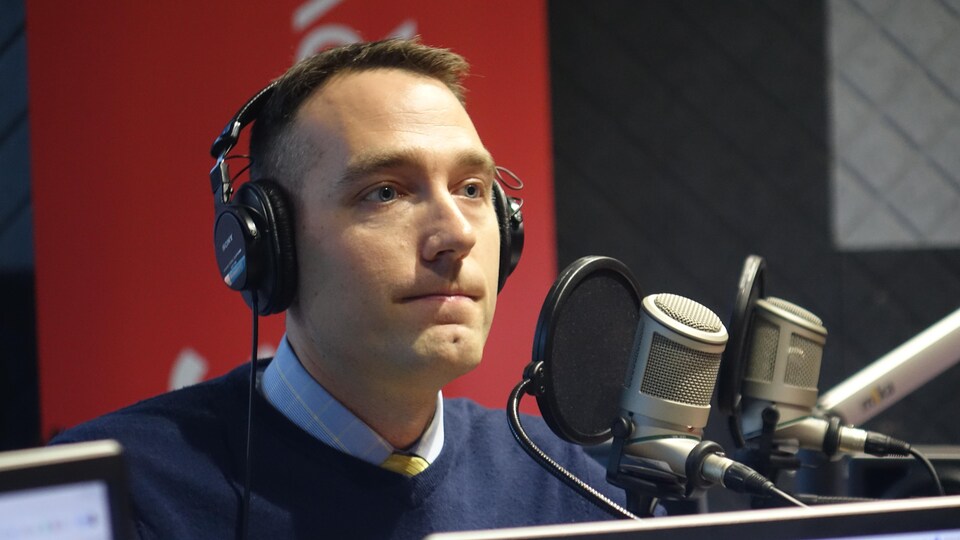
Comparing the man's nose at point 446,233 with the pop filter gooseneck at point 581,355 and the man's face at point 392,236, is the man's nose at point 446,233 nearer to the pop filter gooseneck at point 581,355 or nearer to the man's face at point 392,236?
the man's face at point 392,236

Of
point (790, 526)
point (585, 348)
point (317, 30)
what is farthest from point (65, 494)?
point (317, 30)

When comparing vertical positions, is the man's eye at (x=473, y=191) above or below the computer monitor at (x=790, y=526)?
above

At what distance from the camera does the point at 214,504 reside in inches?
41.2

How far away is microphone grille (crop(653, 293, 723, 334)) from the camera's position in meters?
0.92

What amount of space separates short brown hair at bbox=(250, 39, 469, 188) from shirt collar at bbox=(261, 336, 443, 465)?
23 centimetres

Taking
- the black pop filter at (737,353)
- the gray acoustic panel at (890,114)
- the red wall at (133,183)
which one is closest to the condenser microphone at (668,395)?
the black pop filter at (737,353)

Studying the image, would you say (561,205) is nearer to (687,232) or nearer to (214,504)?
(687,232)

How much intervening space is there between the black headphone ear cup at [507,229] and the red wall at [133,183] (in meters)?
0.85

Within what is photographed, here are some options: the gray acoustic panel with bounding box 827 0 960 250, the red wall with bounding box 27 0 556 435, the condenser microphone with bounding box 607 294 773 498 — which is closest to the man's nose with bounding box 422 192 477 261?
the condenser microphone with bounding box 607 294 773 498

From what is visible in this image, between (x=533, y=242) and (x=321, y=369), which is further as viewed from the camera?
(x=533, y=242)

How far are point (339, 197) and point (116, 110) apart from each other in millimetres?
987

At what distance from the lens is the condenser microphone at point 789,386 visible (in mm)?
1090

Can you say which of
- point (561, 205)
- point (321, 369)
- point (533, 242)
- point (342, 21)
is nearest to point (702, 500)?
point (321, 369)

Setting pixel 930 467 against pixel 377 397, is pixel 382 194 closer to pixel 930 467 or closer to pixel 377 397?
pixel 377 397
